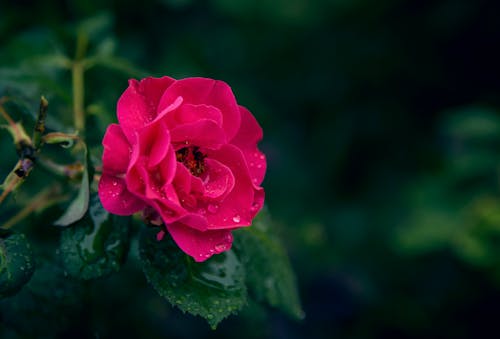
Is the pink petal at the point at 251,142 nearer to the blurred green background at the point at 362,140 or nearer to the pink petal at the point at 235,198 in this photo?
the pink petal at the point at 235,198

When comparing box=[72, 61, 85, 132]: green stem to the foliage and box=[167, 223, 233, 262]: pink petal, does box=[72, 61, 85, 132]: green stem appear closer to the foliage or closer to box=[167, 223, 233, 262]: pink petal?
the foliage

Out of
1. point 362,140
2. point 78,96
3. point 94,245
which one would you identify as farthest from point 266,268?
point 362,140

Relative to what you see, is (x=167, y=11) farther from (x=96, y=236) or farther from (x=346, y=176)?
(x=346, y=176)

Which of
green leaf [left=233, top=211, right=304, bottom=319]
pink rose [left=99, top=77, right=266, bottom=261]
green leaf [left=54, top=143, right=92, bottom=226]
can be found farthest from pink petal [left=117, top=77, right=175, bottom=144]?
green leaf [left=233, top=211, right=304, bottom=319]

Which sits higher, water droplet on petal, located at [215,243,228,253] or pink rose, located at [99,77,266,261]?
pink rose, located at [99,77,266,261]

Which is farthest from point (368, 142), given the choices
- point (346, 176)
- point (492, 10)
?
point (492, 10)
